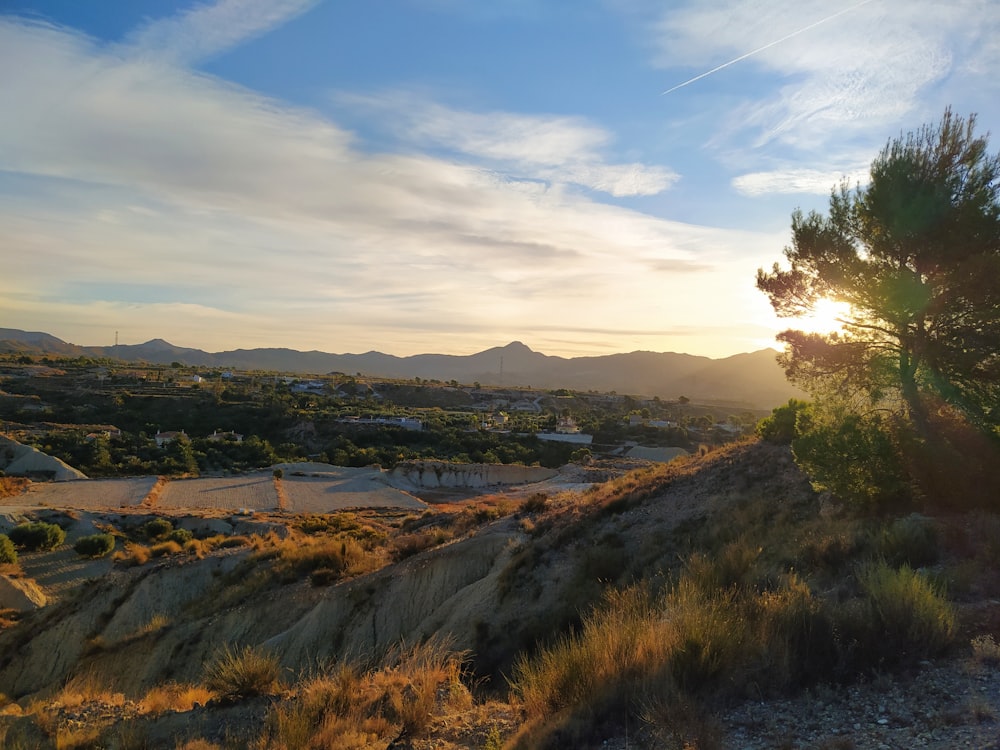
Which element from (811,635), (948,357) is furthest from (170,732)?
(948,357)

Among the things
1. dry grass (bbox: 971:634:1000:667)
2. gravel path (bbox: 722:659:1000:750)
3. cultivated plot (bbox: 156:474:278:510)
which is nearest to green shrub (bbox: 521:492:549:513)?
dry grass (bbox: 971:634:1000:667)

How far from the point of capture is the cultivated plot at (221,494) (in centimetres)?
4234

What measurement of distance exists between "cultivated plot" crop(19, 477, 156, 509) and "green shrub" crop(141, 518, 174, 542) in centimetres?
853

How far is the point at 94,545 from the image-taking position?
29562 millimetres

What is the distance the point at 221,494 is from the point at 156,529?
1270 centimetres

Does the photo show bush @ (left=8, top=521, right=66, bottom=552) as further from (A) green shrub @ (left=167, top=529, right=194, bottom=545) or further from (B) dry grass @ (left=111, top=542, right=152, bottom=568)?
(A) green shrub @ (left=167, top=529, right=194, bottom=545)

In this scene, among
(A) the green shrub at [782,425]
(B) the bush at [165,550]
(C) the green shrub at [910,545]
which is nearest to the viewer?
(C) the green shrub at [910,545]

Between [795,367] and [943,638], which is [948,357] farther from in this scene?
[943,638]

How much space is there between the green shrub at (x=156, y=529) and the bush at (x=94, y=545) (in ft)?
7.91

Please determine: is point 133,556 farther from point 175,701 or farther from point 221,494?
point 175,701

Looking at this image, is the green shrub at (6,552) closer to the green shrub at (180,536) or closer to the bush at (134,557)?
the bush at (134,557)

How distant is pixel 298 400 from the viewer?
95.2 metres

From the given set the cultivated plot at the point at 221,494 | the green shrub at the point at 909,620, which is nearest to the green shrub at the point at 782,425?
the green shrub at the point at 909,620

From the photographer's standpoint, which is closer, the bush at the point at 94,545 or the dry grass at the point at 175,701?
the dry grass at the point at 175,701
